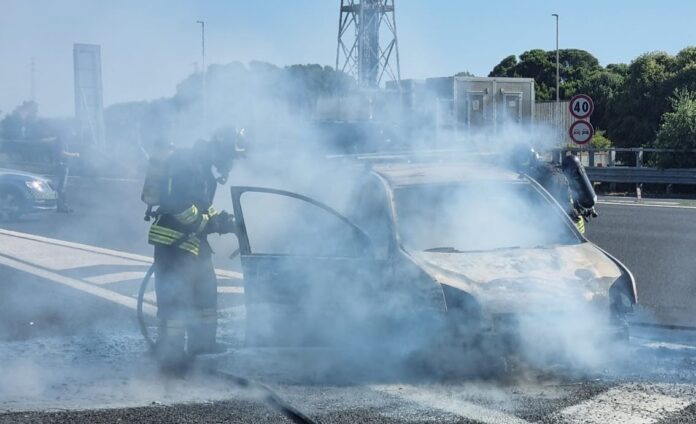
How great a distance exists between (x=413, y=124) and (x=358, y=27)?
174 cm

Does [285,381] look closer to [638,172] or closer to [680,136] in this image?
[638,172]

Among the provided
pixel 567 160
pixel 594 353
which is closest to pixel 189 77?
pixel 567 160

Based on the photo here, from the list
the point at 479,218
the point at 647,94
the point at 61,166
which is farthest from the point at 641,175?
the point at 479,218

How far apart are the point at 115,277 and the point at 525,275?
5578 mm

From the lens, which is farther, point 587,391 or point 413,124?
point 413,124

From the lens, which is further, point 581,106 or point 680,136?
point 680,136

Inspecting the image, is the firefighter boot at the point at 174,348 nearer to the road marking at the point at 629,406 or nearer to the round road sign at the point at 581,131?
the road marking at the point at 629,406

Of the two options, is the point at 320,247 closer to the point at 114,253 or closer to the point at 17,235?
the point at 114,253

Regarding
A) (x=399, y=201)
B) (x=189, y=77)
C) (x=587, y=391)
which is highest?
(x=189, y=77)

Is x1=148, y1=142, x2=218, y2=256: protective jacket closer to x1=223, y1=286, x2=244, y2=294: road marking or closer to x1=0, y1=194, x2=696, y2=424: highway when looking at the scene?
x1=0, y1=194, x2=696, y2=424: highway

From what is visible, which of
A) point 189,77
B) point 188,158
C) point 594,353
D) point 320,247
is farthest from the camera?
point 189,77

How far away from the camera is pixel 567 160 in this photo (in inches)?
346

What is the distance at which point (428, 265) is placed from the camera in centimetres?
621

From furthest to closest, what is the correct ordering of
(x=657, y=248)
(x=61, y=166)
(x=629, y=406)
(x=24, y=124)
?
(x=61, y=166)
(x=24, y=124)
(x=657, y=248)
(x=629, y=406)
